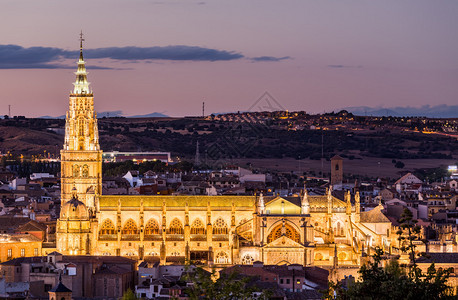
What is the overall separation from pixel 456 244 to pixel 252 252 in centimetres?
1775

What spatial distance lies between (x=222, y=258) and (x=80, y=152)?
14824 millimetres

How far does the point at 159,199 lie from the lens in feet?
348

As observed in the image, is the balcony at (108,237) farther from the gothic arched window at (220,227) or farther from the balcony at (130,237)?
the gothic arched window at (220,227)

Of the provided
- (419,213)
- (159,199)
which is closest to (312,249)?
(159,199)

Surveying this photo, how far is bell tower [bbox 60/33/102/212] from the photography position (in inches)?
4237

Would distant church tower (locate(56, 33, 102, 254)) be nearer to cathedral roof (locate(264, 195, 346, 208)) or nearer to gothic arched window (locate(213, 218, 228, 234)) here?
gothic arched window (locate(213, 218, 228, 234))

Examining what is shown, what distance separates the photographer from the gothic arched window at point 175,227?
10488cm

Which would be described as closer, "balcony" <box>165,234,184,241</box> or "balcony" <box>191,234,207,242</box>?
"balcony" <box>165,234,184,241</box>

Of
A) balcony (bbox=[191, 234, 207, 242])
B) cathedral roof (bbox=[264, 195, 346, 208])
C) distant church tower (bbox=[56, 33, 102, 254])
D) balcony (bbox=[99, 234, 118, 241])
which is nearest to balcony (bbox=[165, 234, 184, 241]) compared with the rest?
balcony (bbox=[191, 234, 207, 242])

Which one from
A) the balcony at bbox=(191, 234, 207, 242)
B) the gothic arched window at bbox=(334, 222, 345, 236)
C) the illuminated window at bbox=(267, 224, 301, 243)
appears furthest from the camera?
the gothic arched window at bbox=(334, 222, 345, 236)

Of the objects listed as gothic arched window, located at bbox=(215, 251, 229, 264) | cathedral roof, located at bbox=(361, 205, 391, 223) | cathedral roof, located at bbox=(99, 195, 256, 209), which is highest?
cathedral roof, located at bbox=(99, 195, 256, 209)

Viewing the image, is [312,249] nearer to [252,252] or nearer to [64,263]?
[252,252]

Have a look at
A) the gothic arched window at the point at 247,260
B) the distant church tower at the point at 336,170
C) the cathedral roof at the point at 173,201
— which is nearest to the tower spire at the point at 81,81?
the cathedral roof at the point at 173,201

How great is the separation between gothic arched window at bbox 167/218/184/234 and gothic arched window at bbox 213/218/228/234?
8.60ft
